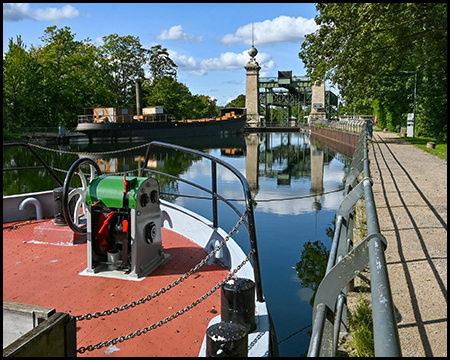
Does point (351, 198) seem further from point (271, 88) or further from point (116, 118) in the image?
point (271, 88)

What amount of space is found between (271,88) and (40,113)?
44.7m

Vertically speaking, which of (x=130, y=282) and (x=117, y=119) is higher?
(x=117, y=119)

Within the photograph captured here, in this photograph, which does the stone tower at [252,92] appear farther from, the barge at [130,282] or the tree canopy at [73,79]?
the barge at [130,282]

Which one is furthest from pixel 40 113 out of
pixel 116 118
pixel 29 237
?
pixel 29 237

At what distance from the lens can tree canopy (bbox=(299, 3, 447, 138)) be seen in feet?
39.8

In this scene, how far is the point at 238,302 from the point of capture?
3.47 meters

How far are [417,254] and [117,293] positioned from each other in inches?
148

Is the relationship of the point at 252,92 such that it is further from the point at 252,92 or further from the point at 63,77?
the point at 63,77

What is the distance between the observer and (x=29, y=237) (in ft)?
21.8

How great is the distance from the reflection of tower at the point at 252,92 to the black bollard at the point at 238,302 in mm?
76218

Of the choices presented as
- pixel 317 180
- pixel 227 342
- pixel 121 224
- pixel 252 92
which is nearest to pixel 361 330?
pixel 227 342

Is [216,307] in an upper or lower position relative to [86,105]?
lower

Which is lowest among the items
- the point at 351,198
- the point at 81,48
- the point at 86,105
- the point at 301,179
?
the point at 301,179

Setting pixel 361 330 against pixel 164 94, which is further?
pixel 164 94
